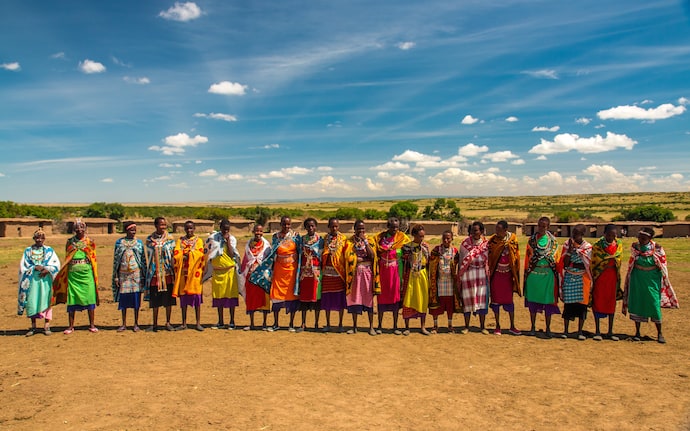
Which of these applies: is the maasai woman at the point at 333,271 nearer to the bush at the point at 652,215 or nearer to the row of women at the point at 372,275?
the row of women at the point at 372,275

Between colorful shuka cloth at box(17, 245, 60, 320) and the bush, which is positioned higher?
the bush

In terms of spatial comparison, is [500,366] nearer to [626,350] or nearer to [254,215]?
[626,350]

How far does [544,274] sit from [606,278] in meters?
0.96

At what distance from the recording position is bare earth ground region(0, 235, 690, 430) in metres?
4.70

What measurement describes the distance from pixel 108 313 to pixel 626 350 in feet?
32.0

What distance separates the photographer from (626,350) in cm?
694

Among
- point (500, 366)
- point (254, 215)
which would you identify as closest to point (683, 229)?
point (500, 366)

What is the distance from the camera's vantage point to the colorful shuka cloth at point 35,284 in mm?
7699

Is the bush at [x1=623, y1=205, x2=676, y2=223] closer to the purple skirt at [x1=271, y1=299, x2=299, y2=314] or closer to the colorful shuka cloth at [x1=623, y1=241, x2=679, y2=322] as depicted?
the colorful shuka cloth at [x1=623, y1=241, x2=679, y2=322]

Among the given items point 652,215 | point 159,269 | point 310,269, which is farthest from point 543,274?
point 652,215

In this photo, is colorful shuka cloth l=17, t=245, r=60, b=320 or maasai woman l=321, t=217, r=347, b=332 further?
maasai woman l=321, t=217, r=347, b=332

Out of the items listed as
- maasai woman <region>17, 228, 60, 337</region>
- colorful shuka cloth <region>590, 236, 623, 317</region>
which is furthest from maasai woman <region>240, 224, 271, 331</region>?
colorful shuka cloth <region>590, 236, 623, 317</region>

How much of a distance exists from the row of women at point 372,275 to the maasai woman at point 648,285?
0.05 ft

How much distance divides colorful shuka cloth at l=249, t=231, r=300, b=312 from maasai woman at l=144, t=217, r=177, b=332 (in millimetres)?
1398
